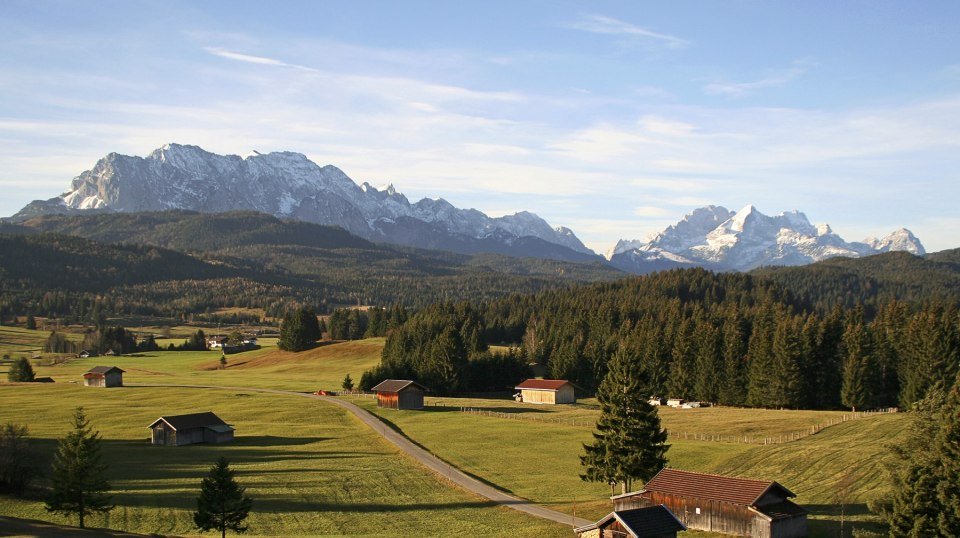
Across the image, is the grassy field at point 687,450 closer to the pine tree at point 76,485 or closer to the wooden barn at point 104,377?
the pine tree at point 76,485

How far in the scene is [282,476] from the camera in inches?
2719

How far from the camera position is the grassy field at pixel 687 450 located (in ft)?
197

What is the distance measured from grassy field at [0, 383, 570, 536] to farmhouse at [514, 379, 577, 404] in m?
34.1

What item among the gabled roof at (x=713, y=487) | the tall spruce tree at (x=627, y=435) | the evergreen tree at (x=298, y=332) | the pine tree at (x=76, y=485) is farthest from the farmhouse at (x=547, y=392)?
the pine tree at (x=76, y=485)

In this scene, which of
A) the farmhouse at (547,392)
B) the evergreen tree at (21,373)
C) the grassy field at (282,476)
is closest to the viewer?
the grassy field at (282,476)

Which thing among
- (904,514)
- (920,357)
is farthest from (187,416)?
(920,357)

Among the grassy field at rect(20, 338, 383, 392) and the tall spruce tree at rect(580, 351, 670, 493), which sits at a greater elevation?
the tall spruce tree at rect(580, 351, 670, 493)

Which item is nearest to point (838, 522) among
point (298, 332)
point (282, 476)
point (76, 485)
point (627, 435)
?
point (627, 435)

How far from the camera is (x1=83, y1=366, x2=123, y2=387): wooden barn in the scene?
135 m

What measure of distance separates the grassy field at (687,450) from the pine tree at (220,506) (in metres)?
22.1

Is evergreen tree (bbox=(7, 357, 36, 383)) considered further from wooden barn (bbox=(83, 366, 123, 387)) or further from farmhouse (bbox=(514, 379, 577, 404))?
farmhouse (bbox=(514, 379, 577, 404))

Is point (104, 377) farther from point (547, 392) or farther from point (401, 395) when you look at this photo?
point (547, 392)

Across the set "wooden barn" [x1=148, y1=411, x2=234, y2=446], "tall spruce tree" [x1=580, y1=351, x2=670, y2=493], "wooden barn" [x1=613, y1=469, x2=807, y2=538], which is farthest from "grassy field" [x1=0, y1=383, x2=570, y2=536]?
"tall spruce tree" [x1=580, y1=351, x2=670, y2=493]

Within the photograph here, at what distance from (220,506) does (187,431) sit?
4105cm
